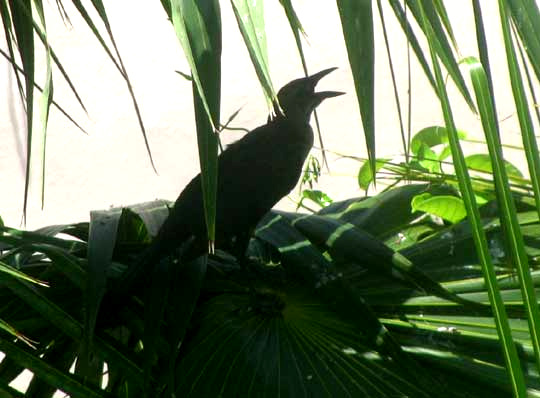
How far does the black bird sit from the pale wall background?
2251 millimetres

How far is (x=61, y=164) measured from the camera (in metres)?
3.83

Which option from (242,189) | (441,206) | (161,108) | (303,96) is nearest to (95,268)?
(242,189)

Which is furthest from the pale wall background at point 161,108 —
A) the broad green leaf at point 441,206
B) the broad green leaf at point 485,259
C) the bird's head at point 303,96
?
the broad green leaf at point 485,259

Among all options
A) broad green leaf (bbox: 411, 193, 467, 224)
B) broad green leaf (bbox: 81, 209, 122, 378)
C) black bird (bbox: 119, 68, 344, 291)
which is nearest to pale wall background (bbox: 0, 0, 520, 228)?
black bird (bbox: 119, 68, 344, 291)

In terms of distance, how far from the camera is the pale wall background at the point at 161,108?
3.71 metres

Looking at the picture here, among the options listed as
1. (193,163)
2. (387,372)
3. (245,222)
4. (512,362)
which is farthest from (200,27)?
(193,163)

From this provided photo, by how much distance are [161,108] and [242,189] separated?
2.77 metres

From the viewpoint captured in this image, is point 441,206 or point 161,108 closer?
point 441,206

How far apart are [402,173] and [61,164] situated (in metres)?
2.78

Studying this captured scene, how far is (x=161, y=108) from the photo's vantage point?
395cm

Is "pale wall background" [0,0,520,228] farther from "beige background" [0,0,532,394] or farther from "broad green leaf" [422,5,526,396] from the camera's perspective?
"broad green leaf" [422,5,526,396]

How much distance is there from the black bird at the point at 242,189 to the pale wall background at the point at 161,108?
2.25 meters

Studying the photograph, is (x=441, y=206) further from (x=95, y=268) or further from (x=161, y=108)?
(x=161, y=108)

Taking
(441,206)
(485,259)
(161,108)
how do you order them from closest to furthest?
1. (485,259)
2. (441,206)
3. (161,108)
